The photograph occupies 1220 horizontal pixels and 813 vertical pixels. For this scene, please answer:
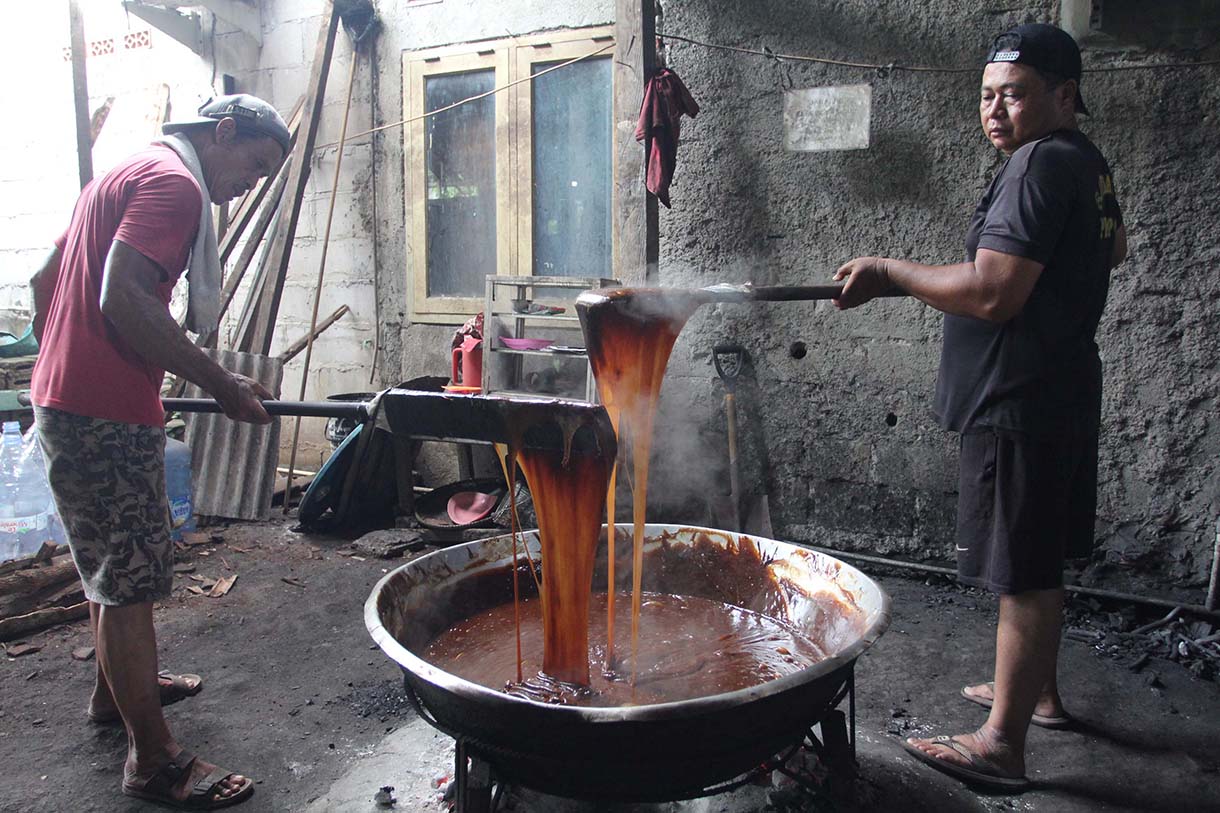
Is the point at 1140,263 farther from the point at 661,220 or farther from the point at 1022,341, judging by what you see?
the point at 661,220

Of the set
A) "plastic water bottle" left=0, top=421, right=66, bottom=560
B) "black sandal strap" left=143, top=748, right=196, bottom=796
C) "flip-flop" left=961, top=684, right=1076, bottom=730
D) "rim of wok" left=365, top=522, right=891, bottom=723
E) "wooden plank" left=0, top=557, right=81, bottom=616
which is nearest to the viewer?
"rim of wok" left=365, top=522, right=891, bottom=723

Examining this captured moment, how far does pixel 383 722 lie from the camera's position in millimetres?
3125

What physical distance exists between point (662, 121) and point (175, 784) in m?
3.81

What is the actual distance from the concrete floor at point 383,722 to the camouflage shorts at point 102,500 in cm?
76

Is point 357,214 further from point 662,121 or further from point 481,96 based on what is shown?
point 662,121

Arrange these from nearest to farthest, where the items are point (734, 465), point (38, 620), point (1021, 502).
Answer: point (1021, 502), point (38, 620), point (734, 465)

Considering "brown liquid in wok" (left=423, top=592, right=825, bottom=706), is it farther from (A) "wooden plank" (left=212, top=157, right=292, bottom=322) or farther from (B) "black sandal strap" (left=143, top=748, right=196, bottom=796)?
(A) "wooden plank" (left=212, top=157, right=292, bottom=322)

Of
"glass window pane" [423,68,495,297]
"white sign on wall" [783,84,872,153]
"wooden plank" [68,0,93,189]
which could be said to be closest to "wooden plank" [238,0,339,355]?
"glass window pane" [423,68,495,297]

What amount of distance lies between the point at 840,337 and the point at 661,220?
133cm

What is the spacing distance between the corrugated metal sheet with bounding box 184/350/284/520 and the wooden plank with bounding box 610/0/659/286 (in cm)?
265

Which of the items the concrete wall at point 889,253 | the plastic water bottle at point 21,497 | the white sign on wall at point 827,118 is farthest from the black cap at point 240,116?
the white sign on wall at point 827,118

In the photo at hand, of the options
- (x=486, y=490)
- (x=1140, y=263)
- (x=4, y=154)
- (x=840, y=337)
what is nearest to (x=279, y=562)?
(x=486, y=490)

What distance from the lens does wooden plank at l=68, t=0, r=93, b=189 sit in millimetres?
5059

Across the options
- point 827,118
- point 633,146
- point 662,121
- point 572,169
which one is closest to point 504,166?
point 572,169
